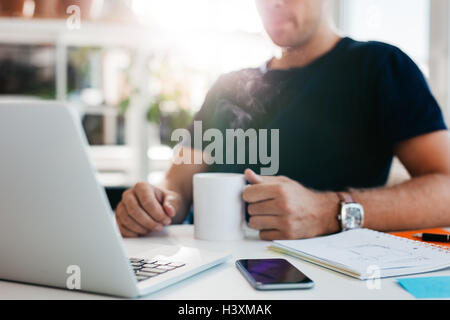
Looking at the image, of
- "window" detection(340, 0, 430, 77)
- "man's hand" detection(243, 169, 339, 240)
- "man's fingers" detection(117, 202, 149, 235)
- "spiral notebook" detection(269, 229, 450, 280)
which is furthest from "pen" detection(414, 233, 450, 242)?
"window" detection(340, 0, 430, 77)

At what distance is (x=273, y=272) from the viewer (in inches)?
24.3

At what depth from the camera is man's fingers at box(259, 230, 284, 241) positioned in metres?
0.89

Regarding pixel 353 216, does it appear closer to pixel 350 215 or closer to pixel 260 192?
pixel 350 215

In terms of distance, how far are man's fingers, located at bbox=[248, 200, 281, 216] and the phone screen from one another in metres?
0.20

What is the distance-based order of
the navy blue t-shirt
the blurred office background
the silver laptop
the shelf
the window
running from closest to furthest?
1. the silver laptop
2. the navy blue t-shirt
3. the window
4. the blurred office background
5. the shelf

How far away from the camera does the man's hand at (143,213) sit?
953 mm

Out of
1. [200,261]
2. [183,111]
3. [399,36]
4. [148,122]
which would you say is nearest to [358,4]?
[399,36]

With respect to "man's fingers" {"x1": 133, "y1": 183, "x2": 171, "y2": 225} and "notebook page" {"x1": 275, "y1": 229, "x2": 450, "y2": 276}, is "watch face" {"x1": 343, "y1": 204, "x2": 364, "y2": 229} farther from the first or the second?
"man's fingers" {"x1": 133, "y1": 183, "x2": 171, "y2": 225}

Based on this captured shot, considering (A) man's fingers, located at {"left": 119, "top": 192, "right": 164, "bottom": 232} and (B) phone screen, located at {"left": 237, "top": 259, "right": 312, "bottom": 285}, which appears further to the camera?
(A) man's fingers, located at {"left": 119, "top": 192, "right": 164, "bottom": 232}

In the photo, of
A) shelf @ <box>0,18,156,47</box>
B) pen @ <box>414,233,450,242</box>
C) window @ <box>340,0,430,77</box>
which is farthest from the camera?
shelf @ <box>0,18,156,47</box>

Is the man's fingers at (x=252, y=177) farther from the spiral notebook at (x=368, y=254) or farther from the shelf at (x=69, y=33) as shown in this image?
the shelf at (x=69, y=33)

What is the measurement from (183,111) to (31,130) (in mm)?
2830

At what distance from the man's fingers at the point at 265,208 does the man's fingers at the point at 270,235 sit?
0.04 metres

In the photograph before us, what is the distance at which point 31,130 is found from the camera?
1.54 ft
